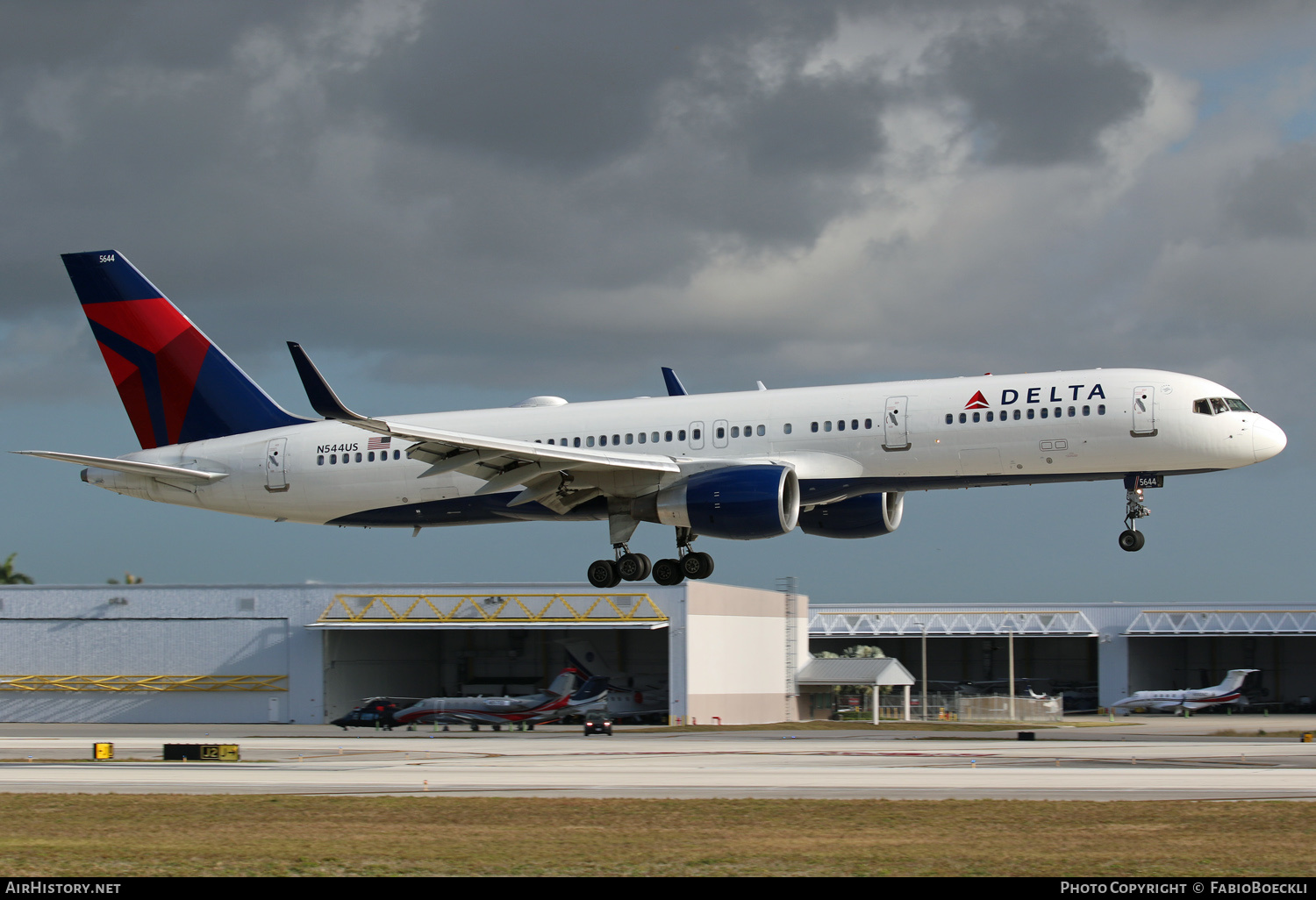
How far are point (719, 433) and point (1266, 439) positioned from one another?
14969mm

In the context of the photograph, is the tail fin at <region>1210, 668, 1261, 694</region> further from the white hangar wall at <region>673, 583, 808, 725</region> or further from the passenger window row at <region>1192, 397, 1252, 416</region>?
the passenger window row at <region>1192, 397, 1252, 416</region>

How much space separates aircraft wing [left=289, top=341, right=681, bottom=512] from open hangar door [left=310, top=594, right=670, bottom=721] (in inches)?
1786

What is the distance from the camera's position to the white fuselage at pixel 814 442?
127ft

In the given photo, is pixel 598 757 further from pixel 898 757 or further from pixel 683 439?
pixel 683 439

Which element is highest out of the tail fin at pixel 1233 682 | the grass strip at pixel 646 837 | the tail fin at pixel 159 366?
the tail fin at pixel 159 366

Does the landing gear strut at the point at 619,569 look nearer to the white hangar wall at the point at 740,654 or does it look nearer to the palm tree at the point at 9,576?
the white hangar wall at the point at 740,654

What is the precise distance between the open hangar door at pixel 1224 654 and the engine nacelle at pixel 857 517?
78.2 metres

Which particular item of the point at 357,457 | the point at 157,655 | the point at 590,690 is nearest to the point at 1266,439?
the point at 357,457

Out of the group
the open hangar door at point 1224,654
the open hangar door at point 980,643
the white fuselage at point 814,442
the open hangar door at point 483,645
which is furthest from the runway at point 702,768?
the open hangar door at point 1224,654

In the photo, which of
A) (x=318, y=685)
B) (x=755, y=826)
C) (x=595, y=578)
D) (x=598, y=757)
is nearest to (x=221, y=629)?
(x=318, y=685)

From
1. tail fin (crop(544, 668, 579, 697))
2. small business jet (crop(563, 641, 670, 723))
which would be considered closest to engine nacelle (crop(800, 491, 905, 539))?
tail fin (crop(544, 668, 579, 697))

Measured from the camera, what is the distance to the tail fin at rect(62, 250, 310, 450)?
165 ft

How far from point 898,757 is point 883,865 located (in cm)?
2896

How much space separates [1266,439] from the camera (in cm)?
3850
